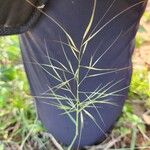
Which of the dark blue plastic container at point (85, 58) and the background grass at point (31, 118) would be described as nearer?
the dark blue plastic container at point (85, 58)

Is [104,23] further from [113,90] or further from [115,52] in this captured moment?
[113,90]

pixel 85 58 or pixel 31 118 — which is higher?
pixel 85 58

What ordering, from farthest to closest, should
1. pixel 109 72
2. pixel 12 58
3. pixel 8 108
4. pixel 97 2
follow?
pixel 12 58
pixel 8 108
pixel 109 72
pixel 97 2

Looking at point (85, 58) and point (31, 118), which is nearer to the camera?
point (85, 58)

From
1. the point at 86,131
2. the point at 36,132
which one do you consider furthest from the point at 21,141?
the point at 86,131
